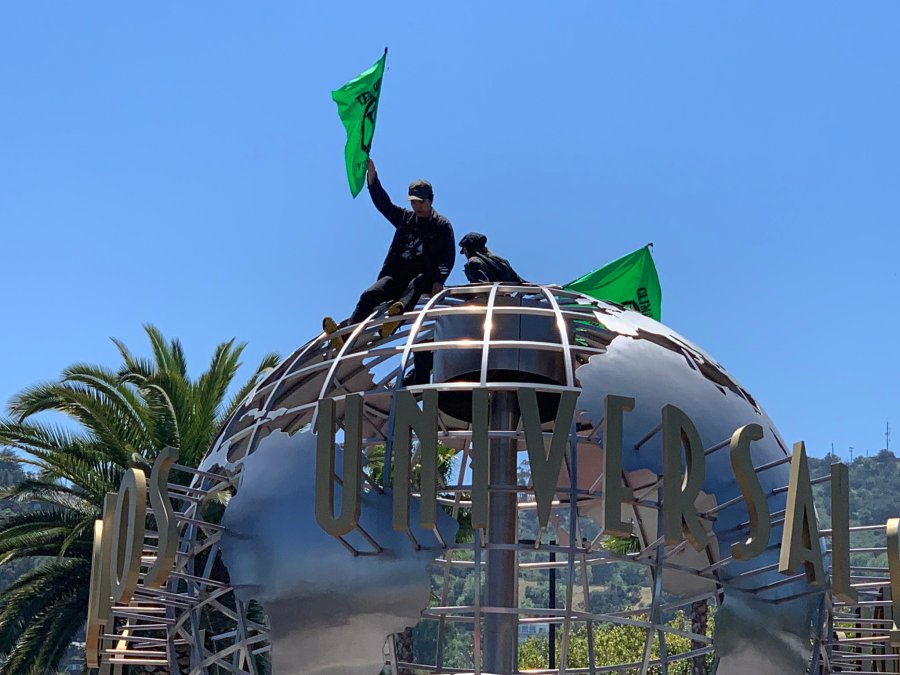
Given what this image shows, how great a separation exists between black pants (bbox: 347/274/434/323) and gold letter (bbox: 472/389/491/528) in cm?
259

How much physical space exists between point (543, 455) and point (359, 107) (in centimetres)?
511

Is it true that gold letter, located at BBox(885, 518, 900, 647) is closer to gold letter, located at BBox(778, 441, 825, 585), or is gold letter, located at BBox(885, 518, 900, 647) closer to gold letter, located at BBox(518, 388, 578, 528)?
gold letter, located at BBox(778, 441, 825, 585)

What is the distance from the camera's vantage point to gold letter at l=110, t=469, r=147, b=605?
1072cm

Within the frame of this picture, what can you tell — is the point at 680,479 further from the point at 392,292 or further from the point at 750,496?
the point at 392,292

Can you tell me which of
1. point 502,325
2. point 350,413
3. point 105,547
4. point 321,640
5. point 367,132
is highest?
point 367,132

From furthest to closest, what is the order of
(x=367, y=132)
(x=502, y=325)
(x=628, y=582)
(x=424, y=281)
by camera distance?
(x=628, y=582)
(x=367, y=132)
(x=424, y=281)
(x=502, y=325)

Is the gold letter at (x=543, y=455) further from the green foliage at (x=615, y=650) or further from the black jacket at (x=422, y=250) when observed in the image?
the green foliage at (x=615, y=650)

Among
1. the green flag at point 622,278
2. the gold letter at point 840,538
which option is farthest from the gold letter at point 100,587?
the green flag at point 622,278

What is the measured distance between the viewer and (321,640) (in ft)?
33.6

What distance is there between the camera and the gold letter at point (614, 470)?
9.84 metres

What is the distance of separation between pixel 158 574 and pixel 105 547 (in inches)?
46.7

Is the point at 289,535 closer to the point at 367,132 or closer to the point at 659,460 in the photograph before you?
the point at 659,460

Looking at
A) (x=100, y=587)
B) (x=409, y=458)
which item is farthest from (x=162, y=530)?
(x=409, y=458)

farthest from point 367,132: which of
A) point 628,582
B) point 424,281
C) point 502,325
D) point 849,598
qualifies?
point 628,582
